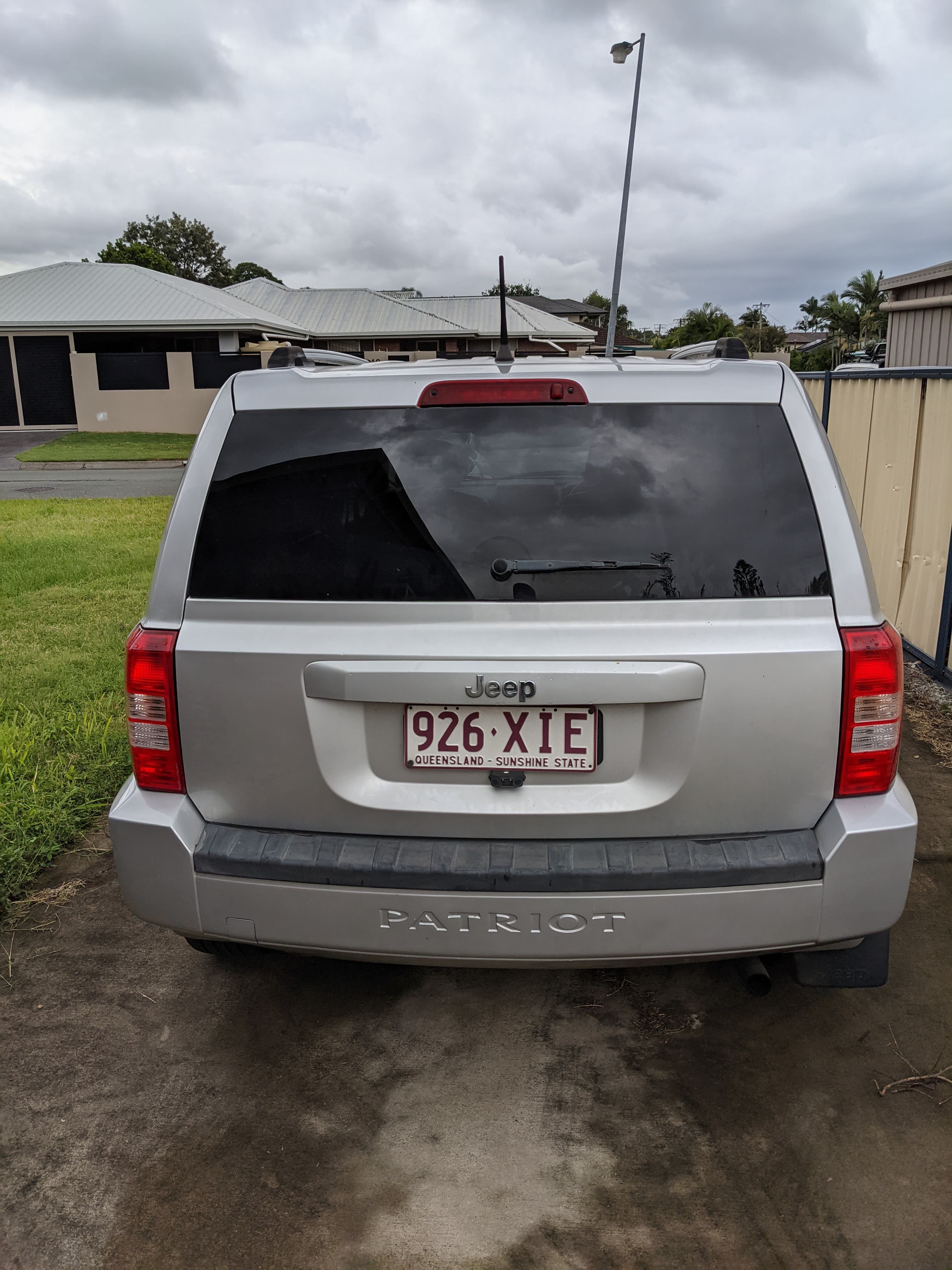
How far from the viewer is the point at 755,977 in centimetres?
258

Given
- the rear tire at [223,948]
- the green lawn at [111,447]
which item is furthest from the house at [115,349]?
the rear tire at [223,948]

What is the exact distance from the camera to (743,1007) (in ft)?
10.1

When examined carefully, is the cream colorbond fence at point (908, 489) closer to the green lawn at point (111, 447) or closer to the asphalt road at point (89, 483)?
the asphalt road at point (89, 483)

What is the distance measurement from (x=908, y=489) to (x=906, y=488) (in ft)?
0.15

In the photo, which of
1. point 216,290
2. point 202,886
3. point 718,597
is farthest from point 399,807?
point 216,290

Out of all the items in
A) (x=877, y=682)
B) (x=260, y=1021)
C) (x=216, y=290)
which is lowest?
(x=260, y=1021)

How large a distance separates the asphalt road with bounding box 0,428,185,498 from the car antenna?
13.3m

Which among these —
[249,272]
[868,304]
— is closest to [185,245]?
[249,272]

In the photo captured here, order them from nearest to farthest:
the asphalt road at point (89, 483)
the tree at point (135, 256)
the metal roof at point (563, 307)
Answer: the asphalt road at point (89, 483) < the tree at point (135, 256) < the metal roof at point (563, 307)

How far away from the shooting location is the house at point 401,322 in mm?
43531

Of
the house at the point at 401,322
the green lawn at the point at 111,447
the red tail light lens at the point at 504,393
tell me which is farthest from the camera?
the house at the point at 401,322

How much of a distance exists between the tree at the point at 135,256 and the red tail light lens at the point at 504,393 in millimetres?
60818

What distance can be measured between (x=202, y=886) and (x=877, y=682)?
1663mm

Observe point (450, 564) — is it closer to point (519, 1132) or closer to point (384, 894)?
point (384, 894)
